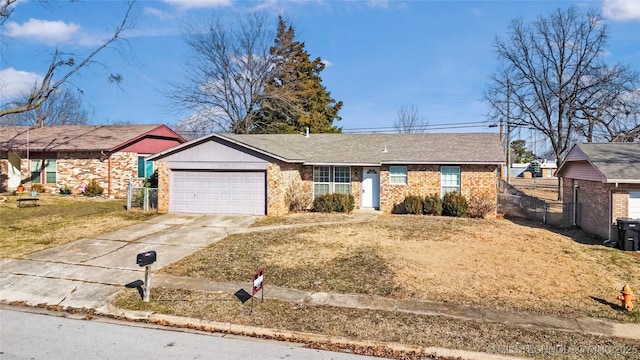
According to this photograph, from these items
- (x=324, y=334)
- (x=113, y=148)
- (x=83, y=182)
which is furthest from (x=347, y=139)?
(x=324, y=334)

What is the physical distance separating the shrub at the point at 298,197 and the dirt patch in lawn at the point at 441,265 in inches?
169

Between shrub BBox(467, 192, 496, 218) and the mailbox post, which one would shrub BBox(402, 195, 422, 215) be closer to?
shrub BBox(467, 192, 496, 218)

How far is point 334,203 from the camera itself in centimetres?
1897

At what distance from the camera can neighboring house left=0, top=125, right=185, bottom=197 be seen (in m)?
24.2

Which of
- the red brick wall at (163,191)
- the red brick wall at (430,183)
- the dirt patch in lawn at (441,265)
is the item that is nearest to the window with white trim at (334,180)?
the red brick wall at (430,183)

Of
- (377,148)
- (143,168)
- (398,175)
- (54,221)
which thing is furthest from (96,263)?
(143,168)

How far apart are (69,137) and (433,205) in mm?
23063

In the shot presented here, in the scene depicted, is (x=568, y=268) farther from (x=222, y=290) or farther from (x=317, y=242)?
(x=222, y=290)

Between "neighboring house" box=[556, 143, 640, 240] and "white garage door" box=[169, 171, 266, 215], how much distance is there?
41.5 ft

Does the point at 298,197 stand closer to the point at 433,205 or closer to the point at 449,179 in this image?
the point at 433,205

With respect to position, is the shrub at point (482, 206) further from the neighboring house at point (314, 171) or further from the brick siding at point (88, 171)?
the brick siding at point (88, 171)

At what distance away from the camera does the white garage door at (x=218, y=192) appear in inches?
690

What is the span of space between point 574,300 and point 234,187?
13290 mm

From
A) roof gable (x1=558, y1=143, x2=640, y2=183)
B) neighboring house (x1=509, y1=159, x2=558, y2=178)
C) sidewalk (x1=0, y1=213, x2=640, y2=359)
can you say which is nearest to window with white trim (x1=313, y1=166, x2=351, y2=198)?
sidewalk (x1=0, y1=213, x2=640, y2=359)
